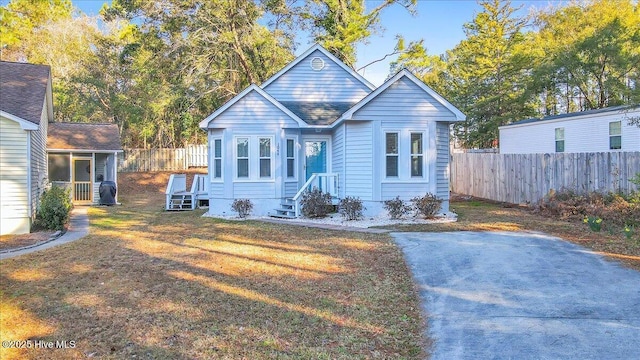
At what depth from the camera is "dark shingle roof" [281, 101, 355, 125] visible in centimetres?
1497

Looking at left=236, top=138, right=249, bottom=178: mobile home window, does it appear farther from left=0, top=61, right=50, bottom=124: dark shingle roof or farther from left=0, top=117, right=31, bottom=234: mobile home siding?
left=0, top=117, right=31, bottom=234: mobile home siding

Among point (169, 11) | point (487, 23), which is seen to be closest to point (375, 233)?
point (169, 11)

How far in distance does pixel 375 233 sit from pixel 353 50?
17.4 metres

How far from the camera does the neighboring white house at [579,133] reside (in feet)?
53.8

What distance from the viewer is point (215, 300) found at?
557 cm

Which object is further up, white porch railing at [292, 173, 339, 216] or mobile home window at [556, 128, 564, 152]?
mobile home window at [556, 128, 564, 152]

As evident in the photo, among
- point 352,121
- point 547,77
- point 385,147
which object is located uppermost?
point 547,77

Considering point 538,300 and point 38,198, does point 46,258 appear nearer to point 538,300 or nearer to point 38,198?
point 38,198

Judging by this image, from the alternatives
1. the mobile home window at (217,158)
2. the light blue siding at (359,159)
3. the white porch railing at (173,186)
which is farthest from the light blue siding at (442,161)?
the white porch railing at (173,186)

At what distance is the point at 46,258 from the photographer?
8.20 metres

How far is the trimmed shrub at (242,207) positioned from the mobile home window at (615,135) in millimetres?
14415

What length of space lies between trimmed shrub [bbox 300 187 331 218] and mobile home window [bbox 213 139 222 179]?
3.35 metres

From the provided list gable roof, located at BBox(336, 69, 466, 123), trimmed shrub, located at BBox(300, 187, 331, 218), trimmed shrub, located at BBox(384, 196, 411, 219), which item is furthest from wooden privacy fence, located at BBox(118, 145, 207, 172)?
trimmed shrub, located at BBox(384, 196, 411, 219)

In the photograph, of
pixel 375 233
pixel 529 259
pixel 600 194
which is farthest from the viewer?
pixel 600 194
